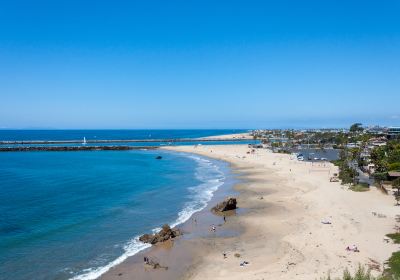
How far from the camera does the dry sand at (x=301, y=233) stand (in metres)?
25.5

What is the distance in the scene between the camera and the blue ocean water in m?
27.4

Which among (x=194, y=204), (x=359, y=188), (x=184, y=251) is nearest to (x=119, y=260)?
(x=184, y=251)

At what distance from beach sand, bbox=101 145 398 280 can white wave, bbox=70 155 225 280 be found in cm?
86

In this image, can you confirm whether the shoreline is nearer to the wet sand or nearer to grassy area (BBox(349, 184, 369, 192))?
the wet sand

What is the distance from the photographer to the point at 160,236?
32375mm

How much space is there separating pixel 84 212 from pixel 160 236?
42.9 ft

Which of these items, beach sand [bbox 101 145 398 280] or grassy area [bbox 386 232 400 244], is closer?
beach sand [bbox 101 145 398 280]

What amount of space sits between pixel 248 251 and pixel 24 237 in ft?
61.1

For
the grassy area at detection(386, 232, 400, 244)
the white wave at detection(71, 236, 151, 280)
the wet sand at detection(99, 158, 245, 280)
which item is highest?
the grassy area at detection(386, 232, 400, 244)

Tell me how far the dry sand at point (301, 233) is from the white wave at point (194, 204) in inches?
191

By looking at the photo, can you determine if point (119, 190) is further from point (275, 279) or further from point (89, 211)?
point (275, 279)

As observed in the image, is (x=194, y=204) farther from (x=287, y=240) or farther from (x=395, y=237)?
(x=395, y=237)

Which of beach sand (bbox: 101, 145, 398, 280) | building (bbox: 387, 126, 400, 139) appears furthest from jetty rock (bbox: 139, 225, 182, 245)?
building (bbox: 387, 126, 400, 139)

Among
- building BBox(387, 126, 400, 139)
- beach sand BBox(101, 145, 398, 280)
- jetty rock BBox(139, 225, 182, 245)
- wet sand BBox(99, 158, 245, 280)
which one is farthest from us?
building BBox(387, 126, 400, 139)
